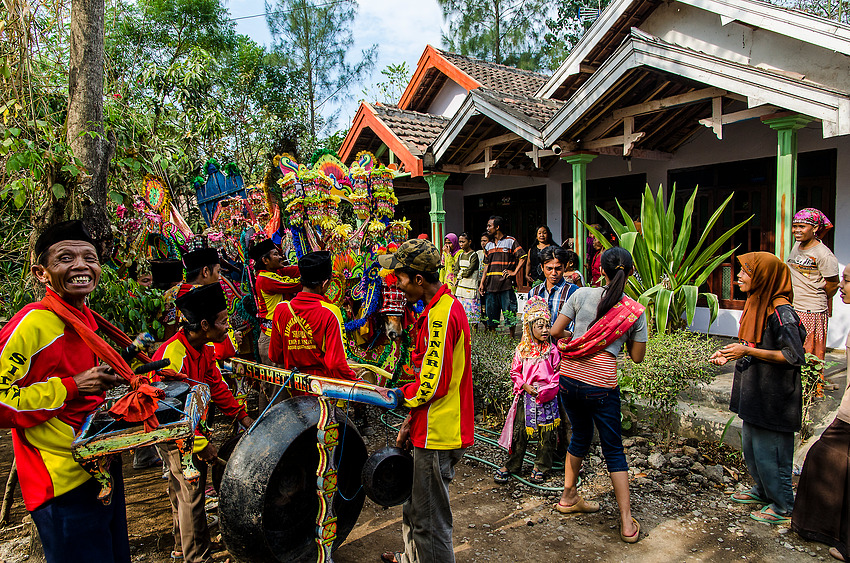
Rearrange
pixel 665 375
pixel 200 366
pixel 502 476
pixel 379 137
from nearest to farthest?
pixel 200 366, pixel 502 476, pixel 665 375, pixel 379 137

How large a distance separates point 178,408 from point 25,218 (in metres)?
2.87

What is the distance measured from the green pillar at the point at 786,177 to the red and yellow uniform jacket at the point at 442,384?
4.51m

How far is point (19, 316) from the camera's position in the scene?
7.64ft

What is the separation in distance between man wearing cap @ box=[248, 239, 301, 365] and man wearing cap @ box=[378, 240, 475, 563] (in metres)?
2.67

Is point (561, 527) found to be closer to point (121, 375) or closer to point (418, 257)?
point (418, 257)

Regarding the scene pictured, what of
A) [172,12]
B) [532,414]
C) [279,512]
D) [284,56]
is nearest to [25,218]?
[279,512]

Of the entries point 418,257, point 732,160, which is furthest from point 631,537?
point 732,160

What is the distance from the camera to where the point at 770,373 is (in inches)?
143

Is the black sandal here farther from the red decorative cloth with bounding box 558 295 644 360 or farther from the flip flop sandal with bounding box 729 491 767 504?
the flip flop sandal with bounding box 729 491 767 504

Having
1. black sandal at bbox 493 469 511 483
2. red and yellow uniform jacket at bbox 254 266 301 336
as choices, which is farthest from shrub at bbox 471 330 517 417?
red and yellow uniform jacket at bbox 254 266 301 336

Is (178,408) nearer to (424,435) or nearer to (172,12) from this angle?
(424,435)

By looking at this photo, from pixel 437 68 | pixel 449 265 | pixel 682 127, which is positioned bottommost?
pixel 449 265

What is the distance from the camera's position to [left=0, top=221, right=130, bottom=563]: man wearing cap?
2256mm

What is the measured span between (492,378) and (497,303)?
2830 millimetres
